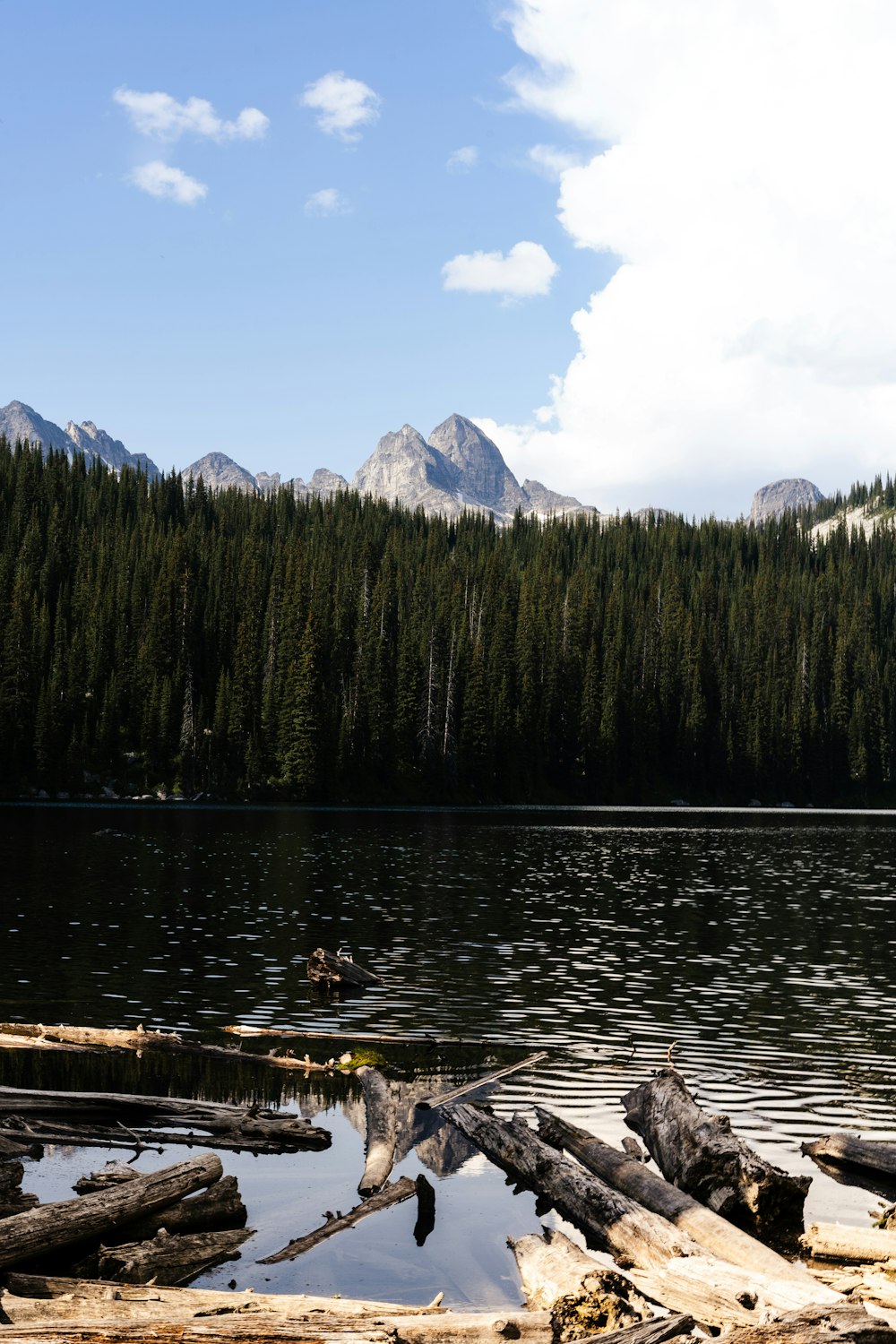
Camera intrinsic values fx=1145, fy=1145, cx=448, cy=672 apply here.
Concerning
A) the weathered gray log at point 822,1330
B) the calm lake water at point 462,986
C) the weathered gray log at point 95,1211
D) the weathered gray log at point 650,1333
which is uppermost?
the weathered gray log at point 822,1330

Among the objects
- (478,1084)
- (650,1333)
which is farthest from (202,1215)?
(478,1084)

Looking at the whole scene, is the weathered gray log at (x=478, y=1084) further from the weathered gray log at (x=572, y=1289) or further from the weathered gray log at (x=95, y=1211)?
the weathered gray log at (x=572, y=1289)

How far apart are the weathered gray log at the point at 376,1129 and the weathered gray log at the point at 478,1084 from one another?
712mm

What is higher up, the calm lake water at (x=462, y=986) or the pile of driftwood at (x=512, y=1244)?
the pile of driftwood at (x=512, y=1244)

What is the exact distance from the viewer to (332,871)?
67.7 metres

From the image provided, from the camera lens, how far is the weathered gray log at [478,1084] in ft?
71.7

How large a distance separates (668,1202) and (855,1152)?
4883 millimetres

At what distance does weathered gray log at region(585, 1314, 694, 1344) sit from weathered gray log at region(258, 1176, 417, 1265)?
5.34m

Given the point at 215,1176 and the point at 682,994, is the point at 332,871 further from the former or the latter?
the point at 215,1176

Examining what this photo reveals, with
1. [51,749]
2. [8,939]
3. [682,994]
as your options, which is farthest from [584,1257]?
[51,749]

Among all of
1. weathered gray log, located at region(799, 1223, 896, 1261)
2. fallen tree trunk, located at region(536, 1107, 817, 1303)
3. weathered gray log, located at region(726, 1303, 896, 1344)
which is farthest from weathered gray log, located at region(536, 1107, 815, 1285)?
weathered gray log, located at region(726, 1303, 896, 1344)

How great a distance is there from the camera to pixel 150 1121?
1973 centimetres

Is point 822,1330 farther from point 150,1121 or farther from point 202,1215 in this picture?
point 150,1121

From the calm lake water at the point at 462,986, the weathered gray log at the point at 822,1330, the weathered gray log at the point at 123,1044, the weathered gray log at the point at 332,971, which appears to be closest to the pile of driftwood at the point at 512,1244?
the weathered gray log at the point at 822,1330
